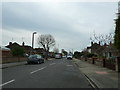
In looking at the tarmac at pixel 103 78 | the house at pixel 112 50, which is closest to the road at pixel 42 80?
the tarmac at pixel 103 78

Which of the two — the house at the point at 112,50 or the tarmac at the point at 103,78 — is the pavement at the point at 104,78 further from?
the house at the point at 112,50

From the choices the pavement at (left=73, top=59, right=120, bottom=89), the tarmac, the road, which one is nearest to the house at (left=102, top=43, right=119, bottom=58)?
the tarmac

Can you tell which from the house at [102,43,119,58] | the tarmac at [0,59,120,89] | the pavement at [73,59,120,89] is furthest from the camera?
the house at [102,43,119,58]

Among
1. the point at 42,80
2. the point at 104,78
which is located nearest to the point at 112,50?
the point at 104,78

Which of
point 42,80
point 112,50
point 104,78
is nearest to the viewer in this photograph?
point 42,80

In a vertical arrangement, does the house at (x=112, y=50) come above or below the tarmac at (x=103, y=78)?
above

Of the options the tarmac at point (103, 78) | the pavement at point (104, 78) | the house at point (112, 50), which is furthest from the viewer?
the house at point (112, 50)

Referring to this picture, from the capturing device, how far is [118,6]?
52.9 feet

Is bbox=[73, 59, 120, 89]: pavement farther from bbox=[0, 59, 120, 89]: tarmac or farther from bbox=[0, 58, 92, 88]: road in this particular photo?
bbox=[0, 58, 92, 88]: road

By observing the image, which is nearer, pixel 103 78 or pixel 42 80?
pixel 42 80

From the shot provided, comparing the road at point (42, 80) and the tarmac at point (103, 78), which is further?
the tarmac at point (103, 78)

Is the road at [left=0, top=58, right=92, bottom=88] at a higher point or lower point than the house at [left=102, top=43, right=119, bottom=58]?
lower

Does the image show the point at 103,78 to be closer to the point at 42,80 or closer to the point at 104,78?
the point at 104,78

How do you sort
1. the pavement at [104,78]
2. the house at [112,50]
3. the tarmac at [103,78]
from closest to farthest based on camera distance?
1. the pavement at [104,78]
2. the tarmac at [103,78]
3. the house at [112,50]
